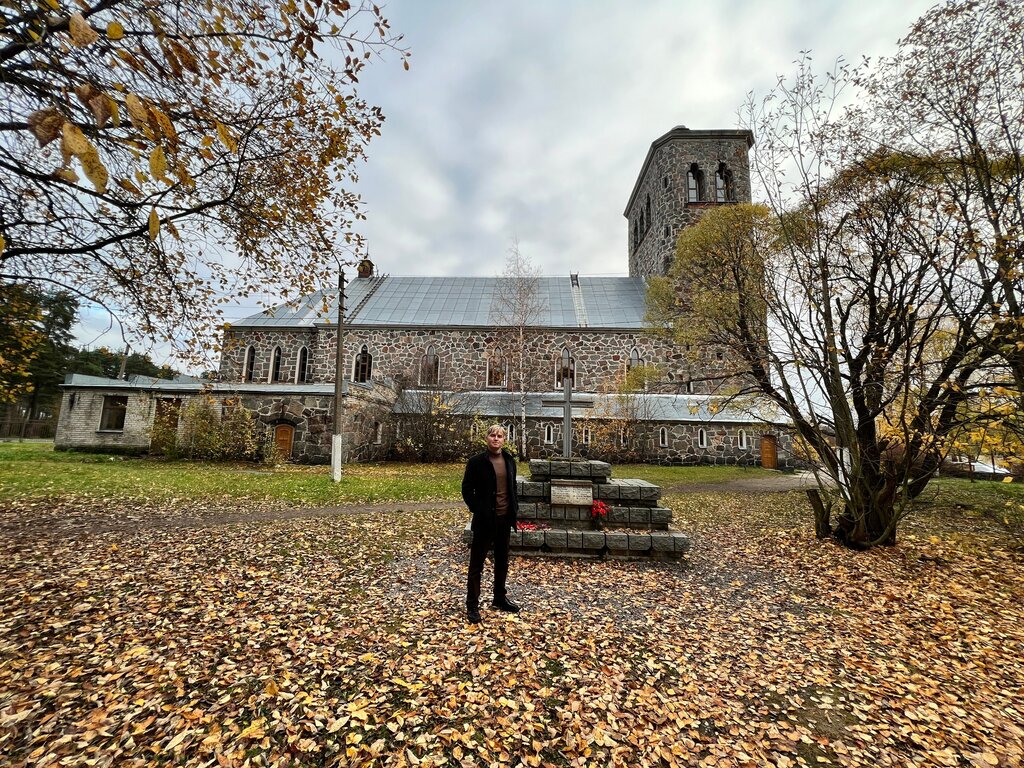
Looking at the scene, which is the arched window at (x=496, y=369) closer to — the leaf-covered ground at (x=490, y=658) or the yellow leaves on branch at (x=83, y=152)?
the leaf-covered ground at (x=490, y=658)

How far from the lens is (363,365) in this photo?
24391mm

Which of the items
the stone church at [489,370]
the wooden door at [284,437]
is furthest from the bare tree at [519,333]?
the wooden door at [284,437]

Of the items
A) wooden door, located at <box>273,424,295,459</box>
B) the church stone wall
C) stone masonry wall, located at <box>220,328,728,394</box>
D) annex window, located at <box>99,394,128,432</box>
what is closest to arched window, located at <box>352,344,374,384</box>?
stone masonry wall, located at <box>220,328,728,394</box>

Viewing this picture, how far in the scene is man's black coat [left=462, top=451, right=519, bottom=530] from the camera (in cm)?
424

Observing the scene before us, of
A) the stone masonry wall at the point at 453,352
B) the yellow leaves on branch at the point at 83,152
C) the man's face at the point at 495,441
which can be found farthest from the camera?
the stone masonry wall at the point at 453,352

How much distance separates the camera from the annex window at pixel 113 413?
18000 millimetres

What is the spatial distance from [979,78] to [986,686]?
25.6 feet

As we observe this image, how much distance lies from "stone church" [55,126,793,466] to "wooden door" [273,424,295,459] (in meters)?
0.04

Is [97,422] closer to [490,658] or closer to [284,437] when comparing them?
[284,437]

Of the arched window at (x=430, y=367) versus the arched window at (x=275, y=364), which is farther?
the arched window at (x=275, y=364)

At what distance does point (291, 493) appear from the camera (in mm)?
10516

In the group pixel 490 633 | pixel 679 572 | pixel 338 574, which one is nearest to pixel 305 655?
pixel 490 633

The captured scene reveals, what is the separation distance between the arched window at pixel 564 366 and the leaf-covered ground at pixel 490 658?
1760cm

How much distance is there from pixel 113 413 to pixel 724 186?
33.9 metres
